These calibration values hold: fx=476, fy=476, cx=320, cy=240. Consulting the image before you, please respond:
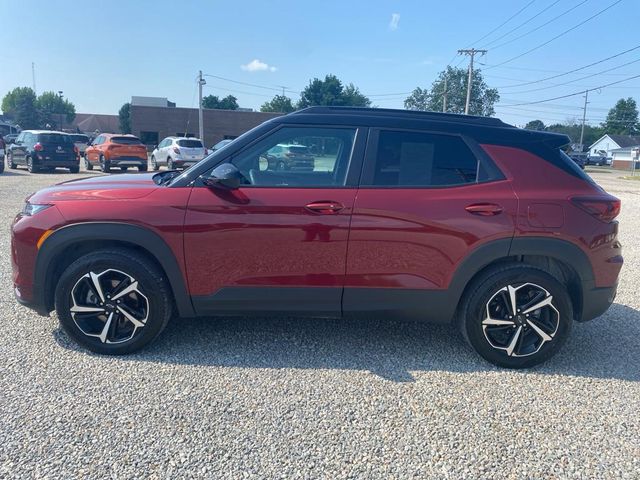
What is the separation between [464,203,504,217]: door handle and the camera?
134 inches

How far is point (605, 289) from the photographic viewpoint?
3.60 metres

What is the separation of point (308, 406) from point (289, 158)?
1784 millimetres

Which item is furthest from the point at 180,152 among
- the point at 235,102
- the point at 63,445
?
the point at 235,102

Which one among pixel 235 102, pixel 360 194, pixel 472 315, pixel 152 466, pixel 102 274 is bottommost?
pixel 152 466

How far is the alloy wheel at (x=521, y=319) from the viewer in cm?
352

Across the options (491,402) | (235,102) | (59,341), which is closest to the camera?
(491,402)

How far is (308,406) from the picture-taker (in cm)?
299

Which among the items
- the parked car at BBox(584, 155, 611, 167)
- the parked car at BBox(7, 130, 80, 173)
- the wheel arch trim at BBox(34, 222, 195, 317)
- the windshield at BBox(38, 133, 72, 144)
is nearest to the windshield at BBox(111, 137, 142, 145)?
the parked car at BBox(7, 130, 80, 173)

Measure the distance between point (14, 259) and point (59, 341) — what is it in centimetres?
72

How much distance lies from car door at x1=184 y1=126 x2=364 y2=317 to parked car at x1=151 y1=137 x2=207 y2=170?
1896cm

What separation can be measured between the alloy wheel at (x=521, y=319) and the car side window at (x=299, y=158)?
148cm

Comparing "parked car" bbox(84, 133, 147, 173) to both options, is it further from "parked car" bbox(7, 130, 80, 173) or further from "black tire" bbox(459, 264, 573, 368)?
"black tire" bbox(459, 264, 573, 368)

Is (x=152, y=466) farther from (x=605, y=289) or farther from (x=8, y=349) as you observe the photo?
(x=605, y=289)

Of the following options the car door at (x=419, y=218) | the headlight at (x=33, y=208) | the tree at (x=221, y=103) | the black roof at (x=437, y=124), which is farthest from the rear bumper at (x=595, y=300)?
the tree at (x=221, y=103)
